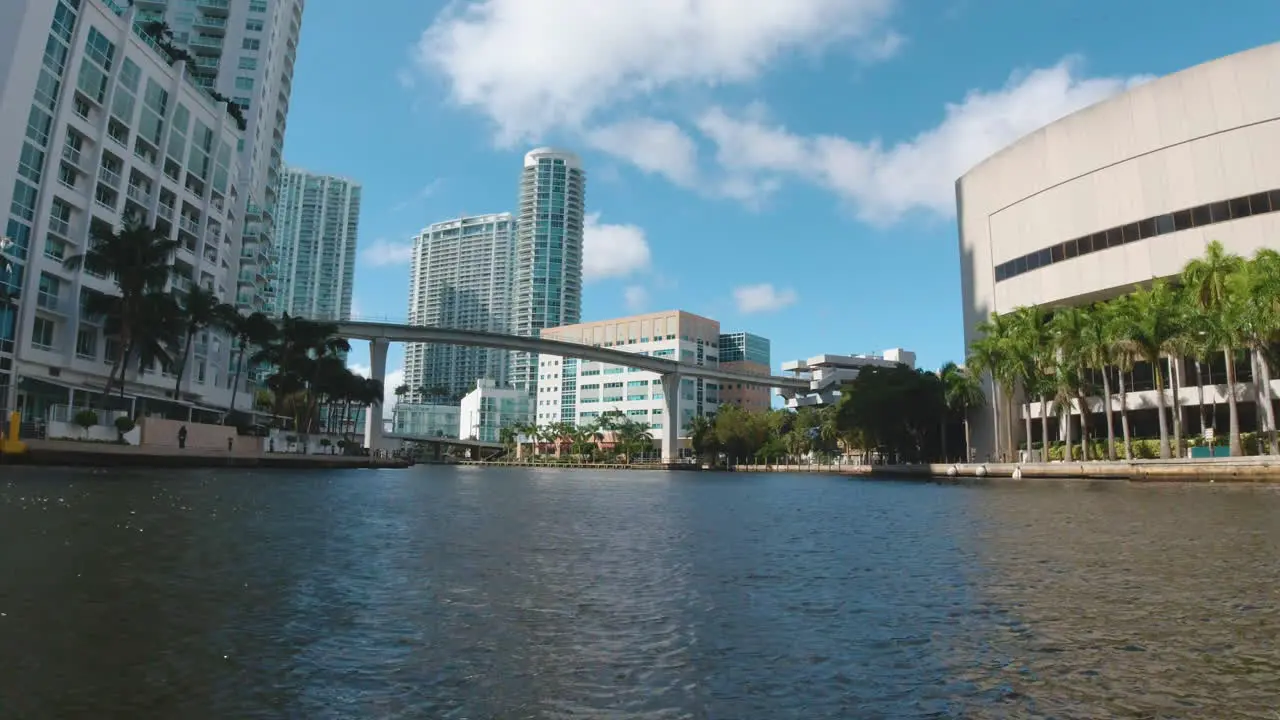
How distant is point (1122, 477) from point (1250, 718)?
59.4 meters

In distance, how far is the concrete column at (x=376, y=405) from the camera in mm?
115125

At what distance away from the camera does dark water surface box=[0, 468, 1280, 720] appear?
6.23 m

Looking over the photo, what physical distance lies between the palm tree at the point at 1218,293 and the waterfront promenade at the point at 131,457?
2704 inches

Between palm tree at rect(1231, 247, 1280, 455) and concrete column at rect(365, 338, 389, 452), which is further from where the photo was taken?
concrete column at rect(365, 338, 389, 452)

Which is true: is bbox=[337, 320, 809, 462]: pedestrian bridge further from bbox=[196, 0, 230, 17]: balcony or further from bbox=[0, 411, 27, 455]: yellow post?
bbox=[0, 411, 27, 455]: yellow post

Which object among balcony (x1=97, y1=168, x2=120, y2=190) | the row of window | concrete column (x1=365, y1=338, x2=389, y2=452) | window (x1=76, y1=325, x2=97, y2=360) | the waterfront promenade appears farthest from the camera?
concrete column (x1=365, y1=338, x2=389, y2=452)

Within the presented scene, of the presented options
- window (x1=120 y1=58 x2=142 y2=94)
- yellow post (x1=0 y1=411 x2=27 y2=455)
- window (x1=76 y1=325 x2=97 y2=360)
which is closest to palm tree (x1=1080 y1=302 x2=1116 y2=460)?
yellow post (x1=0 y1=411 x2=27 y2=455)

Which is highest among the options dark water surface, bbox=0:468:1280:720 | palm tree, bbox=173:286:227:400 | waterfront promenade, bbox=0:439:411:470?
palm tree, bbox=173:286:227:400

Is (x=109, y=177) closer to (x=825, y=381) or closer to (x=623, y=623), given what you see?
(x=623, y=623)

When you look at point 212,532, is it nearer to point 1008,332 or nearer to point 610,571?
point 610,571

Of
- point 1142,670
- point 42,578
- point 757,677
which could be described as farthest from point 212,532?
point 1142,670

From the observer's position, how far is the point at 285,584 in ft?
36.2

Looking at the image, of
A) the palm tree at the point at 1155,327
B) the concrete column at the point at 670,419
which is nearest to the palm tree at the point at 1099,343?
the palm tree at the point at 1155,327

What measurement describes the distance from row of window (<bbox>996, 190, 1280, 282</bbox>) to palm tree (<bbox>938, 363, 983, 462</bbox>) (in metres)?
11.5
